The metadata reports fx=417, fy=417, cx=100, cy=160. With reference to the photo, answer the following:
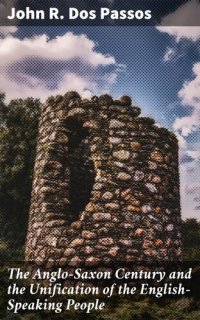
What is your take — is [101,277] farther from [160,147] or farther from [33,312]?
[160,147]

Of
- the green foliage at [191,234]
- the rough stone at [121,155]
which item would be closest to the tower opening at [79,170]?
the rough stone at [121,155]

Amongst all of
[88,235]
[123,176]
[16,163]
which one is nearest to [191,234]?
[16,163]

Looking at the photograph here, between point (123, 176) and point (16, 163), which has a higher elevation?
point (16, 163)

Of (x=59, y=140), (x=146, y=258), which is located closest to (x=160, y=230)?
(x=146, y=258)

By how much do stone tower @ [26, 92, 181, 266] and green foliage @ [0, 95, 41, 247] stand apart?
5333mm

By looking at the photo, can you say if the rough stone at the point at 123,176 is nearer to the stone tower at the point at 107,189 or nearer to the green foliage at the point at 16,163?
the stone tower at the point at 107,189

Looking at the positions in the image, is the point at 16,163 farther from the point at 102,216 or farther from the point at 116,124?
the point at 102,216

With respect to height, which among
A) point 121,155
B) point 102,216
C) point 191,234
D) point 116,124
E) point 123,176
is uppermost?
point 116,124

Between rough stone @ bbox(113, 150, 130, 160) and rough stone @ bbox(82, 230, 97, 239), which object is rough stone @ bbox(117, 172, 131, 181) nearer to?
rough stone @ bbox(113, 150, 130, 160)

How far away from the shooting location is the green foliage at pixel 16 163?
41.5ft

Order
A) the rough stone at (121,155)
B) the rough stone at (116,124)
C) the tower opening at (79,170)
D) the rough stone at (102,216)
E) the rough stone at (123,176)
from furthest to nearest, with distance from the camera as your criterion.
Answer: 1. the tower opening at (79,170)
2. the rough stone at (116,124)
3. the rough stone at (121,155)
4. the rough stone at (123,176)
5. the rough stone at (102,216)

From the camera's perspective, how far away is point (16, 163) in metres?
12.8

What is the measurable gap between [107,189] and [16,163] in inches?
274

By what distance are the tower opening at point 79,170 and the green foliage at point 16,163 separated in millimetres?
4826
